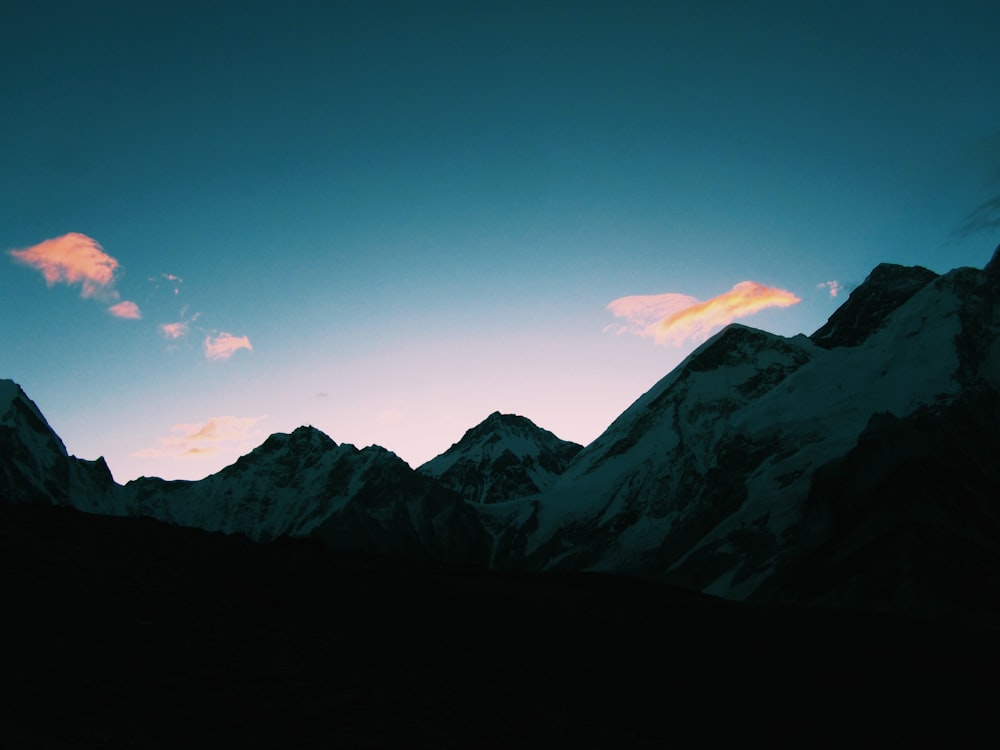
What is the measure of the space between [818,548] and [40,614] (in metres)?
90.1

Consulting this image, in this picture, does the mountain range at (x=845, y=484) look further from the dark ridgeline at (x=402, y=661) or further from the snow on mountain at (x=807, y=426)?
the dark ridgeline at (x=402, y=661)

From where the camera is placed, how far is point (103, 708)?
1223 cm

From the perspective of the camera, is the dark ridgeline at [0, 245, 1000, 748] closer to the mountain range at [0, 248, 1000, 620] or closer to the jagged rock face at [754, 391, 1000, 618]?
the mountain range at [0, 248, 1000, 620]

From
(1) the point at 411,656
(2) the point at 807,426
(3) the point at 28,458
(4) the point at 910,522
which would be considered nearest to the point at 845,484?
(4) the point at 910,522

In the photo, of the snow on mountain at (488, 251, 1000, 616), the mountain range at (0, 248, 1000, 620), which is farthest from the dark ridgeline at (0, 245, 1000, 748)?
the snow on mountain at (488, 251, 1000, 616)

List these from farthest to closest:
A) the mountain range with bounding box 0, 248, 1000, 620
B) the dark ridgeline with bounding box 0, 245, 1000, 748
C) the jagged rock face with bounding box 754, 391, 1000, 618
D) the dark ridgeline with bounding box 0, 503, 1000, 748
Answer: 1. the mountain range with bounding box 0, 248, 1000, 620
2. the jagged rock face with bounding box 754, 391, 1000, 618
3. the dark ridgeline with bounding box 0, 245, 1000, 748
4. the dark ridgeline with bounding box 0, 503, 1000, 748

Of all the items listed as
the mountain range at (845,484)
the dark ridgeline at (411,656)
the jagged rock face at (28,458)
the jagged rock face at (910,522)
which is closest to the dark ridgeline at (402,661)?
the dark ridgeline at (411,656)

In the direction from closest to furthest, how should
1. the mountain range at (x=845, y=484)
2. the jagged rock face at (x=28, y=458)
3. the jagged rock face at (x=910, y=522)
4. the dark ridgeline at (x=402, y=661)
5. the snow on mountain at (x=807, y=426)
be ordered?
the dark ridgeline at (x=402, y=661)
the jagged rock face at (x=910, y=522)
the mountain range at (x=845, y=484)
the snow on mountain at (x=807, y=426)
the jagged rock face at (x=28, y=458)

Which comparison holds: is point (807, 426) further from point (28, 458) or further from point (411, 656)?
point (28, 458)

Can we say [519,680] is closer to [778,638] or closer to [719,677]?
[719,677]

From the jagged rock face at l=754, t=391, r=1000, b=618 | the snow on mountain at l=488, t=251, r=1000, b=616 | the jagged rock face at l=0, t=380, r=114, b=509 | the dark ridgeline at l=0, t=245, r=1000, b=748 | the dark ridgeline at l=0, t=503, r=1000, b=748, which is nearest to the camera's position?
the dark ridgeline at l=0, t=503, r=1000, b=748

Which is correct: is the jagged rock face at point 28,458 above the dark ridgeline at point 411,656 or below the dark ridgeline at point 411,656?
above

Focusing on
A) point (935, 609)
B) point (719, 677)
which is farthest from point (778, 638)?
point (935, 609)

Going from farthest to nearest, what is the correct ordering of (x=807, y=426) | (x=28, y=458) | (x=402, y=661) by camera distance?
(x=28, y=458) → (x=807, y=426) → (x=402, y=661)
